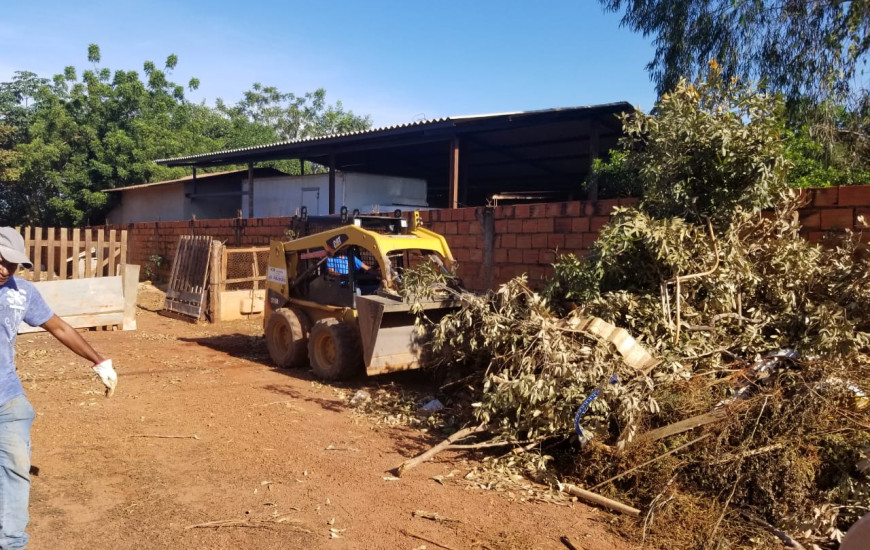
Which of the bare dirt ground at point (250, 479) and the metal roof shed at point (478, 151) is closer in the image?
the bare dirt ground at point (250, 479)

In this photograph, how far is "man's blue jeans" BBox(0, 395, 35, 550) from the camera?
294 centimetres

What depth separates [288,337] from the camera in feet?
27.4

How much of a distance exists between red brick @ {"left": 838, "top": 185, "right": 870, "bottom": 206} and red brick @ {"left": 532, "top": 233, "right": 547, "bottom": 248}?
11.6 feet

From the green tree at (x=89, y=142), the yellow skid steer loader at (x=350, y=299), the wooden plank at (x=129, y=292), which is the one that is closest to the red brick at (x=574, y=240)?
the yellow skid steer loader at (x=350, y=299)

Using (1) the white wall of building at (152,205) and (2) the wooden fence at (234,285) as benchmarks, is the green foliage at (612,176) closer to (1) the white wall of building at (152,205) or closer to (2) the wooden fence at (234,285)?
(2) the wooden fence at (234,285)

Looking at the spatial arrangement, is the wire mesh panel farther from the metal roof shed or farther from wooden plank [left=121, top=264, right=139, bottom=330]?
the metal roof shed

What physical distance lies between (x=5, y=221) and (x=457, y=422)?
30050mm

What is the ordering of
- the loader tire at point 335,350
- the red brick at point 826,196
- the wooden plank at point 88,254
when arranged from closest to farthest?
the red brick at point 826,196 < the loader tire at point 335,350 < the wooden plank at point 88,254

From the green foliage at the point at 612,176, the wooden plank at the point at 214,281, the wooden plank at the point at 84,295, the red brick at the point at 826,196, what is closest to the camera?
the red brick at the point at 826,196

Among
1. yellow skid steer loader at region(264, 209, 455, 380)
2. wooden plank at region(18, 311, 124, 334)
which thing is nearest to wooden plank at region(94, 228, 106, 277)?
wooden plank at region(18, 311, 124, 334)

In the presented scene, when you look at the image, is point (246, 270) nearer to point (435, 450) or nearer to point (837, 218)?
point (435, 450)

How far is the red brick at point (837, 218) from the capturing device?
18.7ft

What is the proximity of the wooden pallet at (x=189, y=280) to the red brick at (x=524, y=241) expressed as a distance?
657 cm

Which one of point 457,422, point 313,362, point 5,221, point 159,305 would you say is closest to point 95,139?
point 5,221
